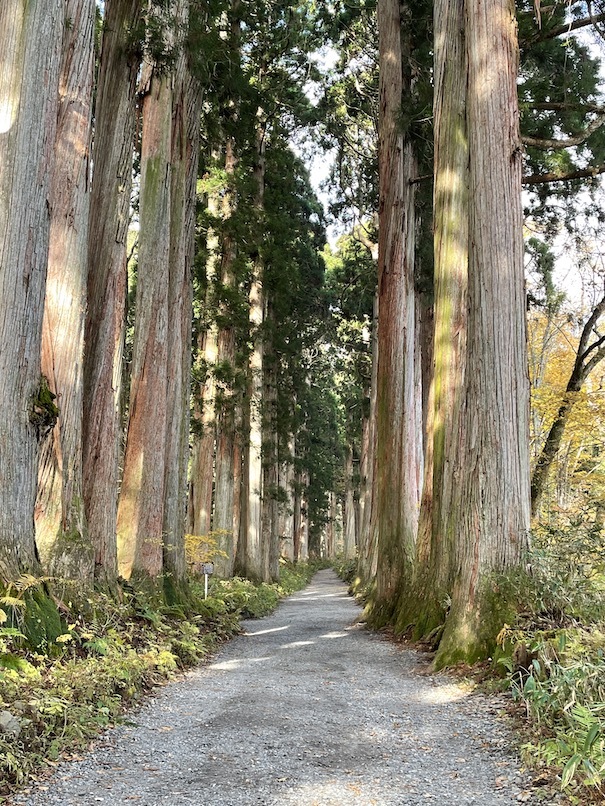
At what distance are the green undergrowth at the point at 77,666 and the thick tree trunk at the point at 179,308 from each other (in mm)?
1629

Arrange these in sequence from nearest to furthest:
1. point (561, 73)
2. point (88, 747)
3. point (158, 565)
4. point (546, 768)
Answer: point (546, 768) → point (88, 747) → point (158, 565) → point (561, 73)

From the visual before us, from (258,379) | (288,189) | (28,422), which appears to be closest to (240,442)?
(258,379)

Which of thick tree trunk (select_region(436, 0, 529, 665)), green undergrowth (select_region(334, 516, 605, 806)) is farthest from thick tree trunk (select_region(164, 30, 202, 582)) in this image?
green undergrowth (select_region(334, 516, 605, 806))

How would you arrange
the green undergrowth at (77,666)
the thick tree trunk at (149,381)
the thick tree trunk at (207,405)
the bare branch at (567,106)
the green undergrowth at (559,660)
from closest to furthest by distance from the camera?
1. the green undergrowth at (559,660)
2. the green undergrowth at (77,666)
3. the thick tree trunk at (149,381)
4. the bare branch at (567,106)
5. the thick tree trunk at (207,405)

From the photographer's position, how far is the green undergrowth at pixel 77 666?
4031 mm

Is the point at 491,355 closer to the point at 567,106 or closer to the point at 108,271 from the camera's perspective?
the point at 108,271

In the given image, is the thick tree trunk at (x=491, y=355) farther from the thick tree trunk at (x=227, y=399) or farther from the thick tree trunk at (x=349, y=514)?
the thick tree trunk at (x=349, y=514)

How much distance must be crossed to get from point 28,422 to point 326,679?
3.77 m

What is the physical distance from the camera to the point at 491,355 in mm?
7172

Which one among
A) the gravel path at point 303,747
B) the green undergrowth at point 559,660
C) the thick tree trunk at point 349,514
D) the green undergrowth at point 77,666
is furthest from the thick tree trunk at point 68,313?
the thick tree trunk at point 349,514

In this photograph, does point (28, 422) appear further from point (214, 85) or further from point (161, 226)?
point (214, 85)

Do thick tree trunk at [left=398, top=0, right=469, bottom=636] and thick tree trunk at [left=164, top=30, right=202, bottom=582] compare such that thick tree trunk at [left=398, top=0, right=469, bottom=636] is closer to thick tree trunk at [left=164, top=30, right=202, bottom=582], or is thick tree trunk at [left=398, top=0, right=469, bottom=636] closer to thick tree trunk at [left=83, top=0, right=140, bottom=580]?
thick tree trunk at [left=164, top=30, right=202, bottom=582]

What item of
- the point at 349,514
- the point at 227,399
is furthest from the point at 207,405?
the point at 349,514

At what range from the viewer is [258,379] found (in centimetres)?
2200
